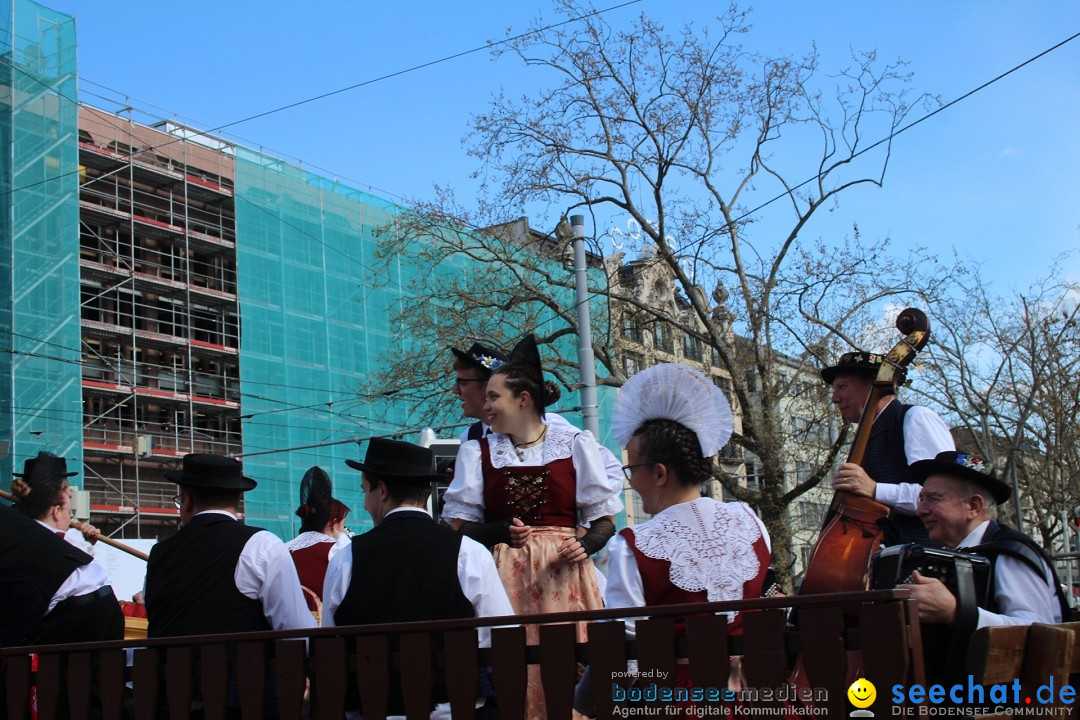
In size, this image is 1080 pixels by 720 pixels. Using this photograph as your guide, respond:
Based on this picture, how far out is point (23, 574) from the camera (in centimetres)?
492

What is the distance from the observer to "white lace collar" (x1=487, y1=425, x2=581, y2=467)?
5348 mm

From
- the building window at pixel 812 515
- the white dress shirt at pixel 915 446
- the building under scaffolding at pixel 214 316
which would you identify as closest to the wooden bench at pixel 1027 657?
the white dress shirt at pixel 915 446

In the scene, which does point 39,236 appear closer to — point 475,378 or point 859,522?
point 475,378

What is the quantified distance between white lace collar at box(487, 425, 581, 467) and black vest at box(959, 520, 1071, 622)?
7.12 ft

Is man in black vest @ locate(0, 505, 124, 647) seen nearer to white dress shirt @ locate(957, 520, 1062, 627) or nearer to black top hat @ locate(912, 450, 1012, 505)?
black top hat @ locate(912, 450, 1012, 505)

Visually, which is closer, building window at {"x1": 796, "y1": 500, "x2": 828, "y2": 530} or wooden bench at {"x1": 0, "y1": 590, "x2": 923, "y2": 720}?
wooden bench at {"x1": 0, "y1": 590, "x2": 923, "y2": 720}

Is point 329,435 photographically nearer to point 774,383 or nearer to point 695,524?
point 774,383

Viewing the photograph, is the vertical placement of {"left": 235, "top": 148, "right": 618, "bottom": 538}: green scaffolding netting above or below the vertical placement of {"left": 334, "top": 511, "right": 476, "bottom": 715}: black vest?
above

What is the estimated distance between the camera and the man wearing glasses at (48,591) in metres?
4.91

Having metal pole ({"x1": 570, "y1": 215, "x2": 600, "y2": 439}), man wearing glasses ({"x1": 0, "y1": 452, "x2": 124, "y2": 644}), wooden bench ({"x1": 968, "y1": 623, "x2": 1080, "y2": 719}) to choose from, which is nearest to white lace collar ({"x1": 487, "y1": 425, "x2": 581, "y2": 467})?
man wearing glasses ({"x1": 0, "y1": 452, "x2": 124, "y2": 644})

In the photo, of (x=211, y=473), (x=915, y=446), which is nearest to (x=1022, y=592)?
(x=915, y=446)

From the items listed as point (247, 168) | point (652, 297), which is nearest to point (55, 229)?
point (247, 168)

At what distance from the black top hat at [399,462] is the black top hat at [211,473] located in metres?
0.73

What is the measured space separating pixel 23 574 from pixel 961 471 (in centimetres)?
387
